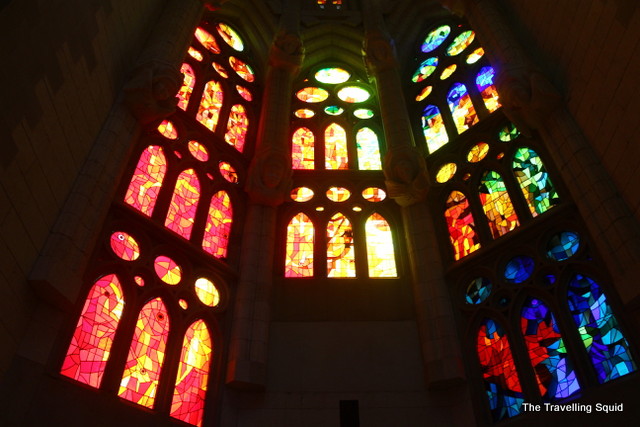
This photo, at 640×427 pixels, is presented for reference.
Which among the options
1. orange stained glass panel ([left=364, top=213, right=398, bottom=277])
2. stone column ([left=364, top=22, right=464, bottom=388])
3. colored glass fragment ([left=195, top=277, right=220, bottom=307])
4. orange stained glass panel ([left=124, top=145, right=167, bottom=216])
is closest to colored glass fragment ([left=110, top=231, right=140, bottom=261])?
orange stained glass panel ([left=124, top=145, right=167, bottom=216])

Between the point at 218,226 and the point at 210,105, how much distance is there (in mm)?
3220

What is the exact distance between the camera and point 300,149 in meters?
12.8

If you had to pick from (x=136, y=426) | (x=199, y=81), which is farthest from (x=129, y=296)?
(x=199, y=81)

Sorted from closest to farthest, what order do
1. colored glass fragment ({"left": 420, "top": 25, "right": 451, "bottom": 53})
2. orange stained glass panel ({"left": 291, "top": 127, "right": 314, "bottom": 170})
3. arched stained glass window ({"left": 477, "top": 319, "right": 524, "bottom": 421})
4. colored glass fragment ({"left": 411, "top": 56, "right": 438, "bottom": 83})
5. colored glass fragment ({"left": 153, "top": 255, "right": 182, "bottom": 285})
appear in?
arched stained glass window ({"left": 477, "top": 319, "right": 524, "bottom": 421}), colored glass fragment ({"left": 153, "top": 255, "right": 182, "bottom": 285}), orange stained glass panel ({"left": 291, "top": 127, "right": 314, "bottom": 170}), colored glass fragment ({"left": 411, "top": 56, "right": 438, "bottom": 83}), colored glass fragment ({"left": 420, "top": 25, "right": 451, "bottom": 53})

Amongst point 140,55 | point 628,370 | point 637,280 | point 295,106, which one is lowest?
point 628,370

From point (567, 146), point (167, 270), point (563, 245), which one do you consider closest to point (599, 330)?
point (563, 245)

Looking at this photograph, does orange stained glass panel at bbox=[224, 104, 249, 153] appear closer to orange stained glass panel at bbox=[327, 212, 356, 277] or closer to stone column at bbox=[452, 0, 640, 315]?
orange stained glass panel at bbox=[327, 212, 356, 277]

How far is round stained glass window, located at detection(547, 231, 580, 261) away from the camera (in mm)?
7988

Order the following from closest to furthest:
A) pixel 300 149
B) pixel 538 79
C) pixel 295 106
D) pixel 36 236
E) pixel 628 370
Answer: pixel 36 236 < pixel 628 370 < pixel 538 79 < pixel 300 149 < pixel 295 106

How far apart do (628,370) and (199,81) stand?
32.1 ft

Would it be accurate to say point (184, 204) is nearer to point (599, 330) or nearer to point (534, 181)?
point (534, 181)

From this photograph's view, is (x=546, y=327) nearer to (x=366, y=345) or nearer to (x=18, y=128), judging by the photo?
(x=366, y=345)

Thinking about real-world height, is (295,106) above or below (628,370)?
above

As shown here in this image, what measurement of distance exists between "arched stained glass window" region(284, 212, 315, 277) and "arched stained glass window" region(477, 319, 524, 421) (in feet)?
11.6
